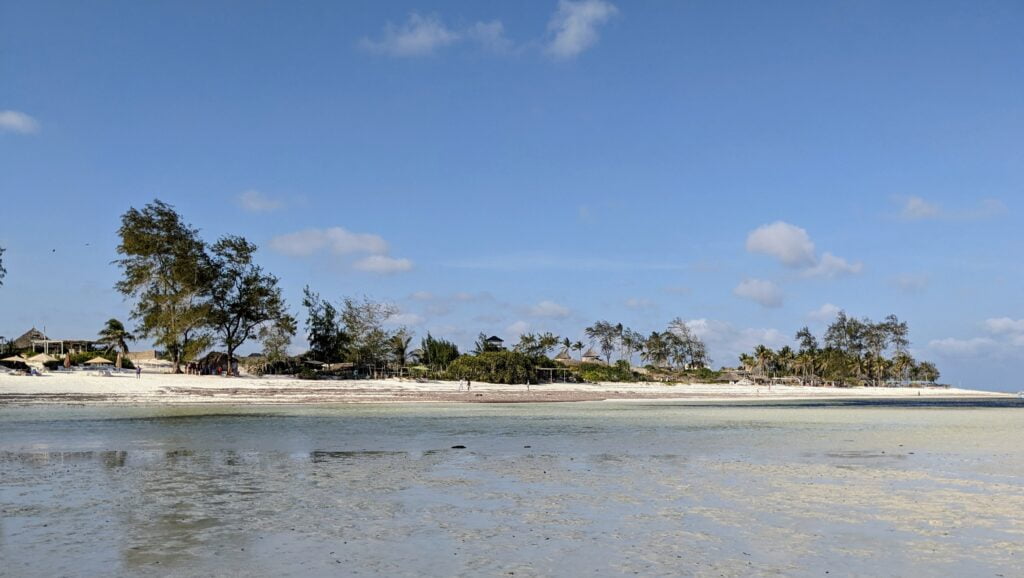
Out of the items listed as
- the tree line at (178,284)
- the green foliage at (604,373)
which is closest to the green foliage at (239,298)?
the tree line at (178,284)

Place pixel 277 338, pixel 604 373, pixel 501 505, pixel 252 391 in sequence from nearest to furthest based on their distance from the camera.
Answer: pixel 501 505
pixel 252 391
pixel 277 338
pixel 604 373

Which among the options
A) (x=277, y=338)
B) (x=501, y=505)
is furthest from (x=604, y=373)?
(x=501, y=505)

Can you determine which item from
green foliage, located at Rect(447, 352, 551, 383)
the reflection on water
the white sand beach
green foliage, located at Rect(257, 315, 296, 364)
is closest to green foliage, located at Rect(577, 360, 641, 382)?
the white sand beach

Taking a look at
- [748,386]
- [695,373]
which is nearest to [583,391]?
[748,386]

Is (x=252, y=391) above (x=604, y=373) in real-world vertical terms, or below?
below

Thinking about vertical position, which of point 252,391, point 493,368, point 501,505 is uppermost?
point 493,368

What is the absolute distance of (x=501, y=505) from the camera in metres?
11.0

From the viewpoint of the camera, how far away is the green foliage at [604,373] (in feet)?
273

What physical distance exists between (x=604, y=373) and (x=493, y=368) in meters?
18.4

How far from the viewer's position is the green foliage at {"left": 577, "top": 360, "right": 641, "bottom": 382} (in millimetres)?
83250

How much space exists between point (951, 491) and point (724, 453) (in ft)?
20.4

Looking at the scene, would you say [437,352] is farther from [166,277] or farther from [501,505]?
[501,505]

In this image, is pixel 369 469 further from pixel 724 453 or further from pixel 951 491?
pixel 951 491

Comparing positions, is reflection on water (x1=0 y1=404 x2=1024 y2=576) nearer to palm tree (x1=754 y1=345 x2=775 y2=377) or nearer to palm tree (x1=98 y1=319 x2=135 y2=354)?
palm tree (x1=98 y1=319 x2=135 y2=354)
